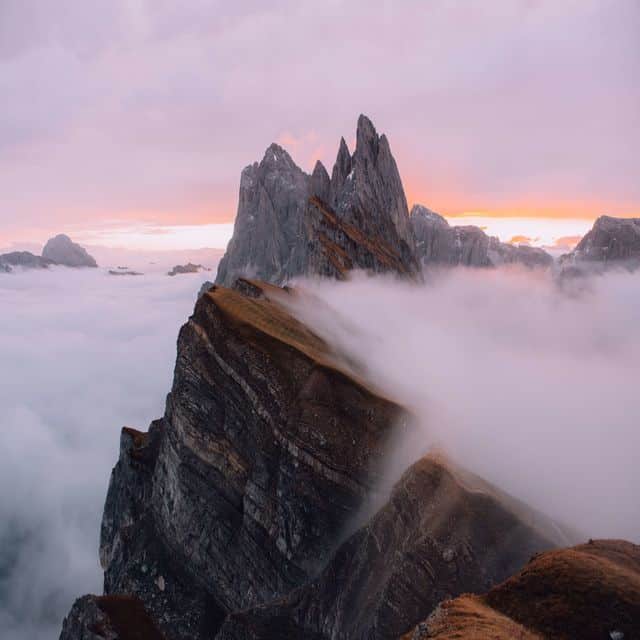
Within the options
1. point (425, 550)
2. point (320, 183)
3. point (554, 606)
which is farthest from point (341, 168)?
point (554, 606)

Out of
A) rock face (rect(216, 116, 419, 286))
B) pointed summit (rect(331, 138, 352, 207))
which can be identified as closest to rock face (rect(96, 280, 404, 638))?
rock face (rect(216, 116, 419, 286))

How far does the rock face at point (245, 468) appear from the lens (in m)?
49.2

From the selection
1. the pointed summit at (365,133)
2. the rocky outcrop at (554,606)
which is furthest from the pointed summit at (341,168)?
the rocky outcrop at (554,606)

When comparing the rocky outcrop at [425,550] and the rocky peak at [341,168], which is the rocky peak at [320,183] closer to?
the rocky peak at [341,168]

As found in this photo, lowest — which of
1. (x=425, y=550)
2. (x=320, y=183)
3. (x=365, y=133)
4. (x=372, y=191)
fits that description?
(x=425, y=550)

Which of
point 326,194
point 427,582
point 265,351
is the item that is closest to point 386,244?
point 326,194

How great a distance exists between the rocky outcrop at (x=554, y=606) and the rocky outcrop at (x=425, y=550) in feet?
29.5

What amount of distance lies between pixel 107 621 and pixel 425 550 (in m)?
29.2

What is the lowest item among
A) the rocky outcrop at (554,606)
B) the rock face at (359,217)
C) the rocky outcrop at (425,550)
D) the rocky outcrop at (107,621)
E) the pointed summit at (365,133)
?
the rocky outcrop at (107,621)

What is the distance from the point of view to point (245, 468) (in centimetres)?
5628

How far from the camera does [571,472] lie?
5400 centimetres

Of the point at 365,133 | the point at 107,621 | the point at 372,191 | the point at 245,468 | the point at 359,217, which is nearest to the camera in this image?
the point at 107,621

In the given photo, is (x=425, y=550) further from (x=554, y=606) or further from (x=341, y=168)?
(x=341, y=168)

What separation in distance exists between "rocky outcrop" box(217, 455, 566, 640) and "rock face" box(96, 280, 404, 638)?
6474mm
